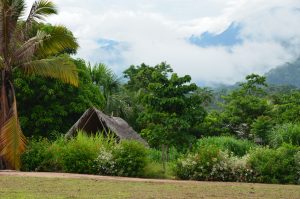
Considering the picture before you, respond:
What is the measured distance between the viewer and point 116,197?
995 cm

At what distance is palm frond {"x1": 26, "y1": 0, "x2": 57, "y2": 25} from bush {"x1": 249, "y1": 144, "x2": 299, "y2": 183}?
1066 centimetres

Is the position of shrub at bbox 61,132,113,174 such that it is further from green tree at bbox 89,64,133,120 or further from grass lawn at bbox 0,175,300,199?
green tree at bbox 89,64,133,120

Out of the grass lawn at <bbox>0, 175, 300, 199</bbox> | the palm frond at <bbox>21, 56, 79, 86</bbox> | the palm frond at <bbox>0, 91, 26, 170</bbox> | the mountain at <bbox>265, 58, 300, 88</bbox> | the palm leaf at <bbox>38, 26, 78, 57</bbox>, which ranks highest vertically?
the mountain at <bbox>265, 58, 300, 88</bbox>

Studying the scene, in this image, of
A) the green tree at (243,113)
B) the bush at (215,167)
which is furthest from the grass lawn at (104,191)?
the green tree at (243,113)

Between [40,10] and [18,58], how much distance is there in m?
2.37

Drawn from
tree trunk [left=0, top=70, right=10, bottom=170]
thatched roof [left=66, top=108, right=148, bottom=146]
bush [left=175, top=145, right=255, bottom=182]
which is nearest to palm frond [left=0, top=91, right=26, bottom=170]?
tree trunk [left=0, top=70, right=10, bottom=170]

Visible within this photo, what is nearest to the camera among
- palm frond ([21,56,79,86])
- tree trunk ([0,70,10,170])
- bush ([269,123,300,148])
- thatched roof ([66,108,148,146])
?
tree trunk ([0,70,10,170])

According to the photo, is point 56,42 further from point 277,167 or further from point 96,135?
point 277,167

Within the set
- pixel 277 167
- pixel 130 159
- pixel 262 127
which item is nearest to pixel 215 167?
pixel 277 167

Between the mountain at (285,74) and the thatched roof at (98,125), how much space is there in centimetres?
14193

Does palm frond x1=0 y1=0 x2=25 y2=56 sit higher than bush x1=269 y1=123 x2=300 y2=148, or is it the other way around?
palm frond x1=0 y1=0 x2=25 y2=56

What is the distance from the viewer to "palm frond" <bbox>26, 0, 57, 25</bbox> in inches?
816

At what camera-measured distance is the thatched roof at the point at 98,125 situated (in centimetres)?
2359

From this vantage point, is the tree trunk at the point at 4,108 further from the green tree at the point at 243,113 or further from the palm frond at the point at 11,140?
the green tree at the point at 243,113
